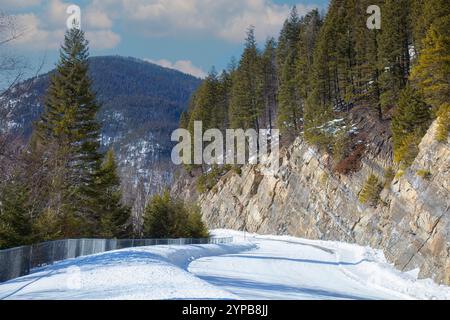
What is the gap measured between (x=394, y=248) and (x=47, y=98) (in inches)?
1064

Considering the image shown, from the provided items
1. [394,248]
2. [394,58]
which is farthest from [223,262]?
[394,58]

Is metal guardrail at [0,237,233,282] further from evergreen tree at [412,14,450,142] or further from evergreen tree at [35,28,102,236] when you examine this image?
evergreen tree at [412,14,450,142]

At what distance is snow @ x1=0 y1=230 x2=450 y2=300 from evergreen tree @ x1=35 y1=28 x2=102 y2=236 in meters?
8.57

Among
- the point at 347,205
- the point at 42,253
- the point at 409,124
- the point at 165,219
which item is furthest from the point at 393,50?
the point at 42,253

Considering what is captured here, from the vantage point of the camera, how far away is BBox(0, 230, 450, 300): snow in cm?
1307

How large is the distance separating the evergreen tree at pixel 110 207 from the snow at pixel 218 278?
759 centimetres

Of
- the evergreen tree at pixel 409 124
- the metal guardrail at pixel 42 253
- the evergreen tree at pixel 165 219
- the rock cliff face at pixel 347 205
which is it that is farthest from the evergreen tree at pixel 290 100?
the metal guardrail at pixel 42 253

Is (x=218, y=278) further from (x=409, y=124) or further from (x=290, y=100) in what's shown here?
(x=290, y=100)

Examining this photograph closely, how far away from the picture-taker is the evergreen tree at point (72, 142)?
1325 inches

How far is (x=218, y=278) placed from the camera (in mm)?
21062

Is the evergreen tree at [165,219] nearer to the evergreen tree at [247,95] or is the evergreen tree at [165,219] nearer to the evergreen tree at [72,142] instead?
the evergreen tree at [72,142]

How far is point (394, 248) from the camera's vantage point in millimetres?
31891

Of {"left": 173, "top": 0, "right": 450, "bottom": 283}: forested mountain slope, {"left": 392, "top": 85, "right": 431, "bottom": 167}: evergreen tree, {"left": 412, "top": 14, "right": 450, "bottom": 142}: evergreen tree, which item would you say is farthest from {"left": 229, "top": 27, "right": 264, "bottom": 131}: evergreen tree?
{"left": 412, "top": 14, "right": 450, "bottom": 142}: evergreen tree
